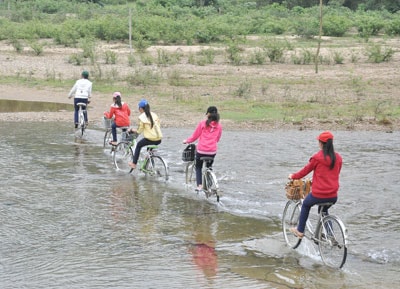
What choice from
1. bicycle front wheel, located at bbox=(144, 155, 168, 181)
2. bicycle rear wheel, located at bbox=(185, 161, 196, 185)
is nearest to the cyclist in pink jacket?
bicycle rear wheel, located at bbox=(185, 161, 196, 185)

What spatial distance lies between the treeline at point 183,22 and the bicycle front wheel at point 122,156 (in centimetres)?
2023

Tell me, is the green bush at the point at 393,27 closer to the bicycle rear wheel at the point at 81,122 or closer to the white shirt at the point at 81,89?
the white shirt at the point at 81,89

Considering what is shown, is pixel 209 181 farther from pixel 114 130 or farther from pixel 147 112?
pixel 114 130

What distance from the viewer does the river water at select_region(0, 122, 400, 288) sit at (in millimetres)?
8477

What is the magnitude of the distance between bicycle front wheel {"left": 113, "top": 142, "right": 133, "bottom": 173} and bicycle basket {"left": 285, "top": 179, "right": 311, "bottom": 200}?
245 inches

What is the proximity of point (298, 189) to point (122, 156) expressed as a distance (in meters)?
6.67

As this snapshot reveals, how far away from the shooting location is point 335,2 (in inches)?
2689

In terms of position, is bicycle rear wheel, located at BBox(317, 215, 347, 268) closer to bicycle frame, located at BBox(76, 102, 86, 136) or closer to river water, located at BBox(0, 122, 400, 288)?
river water, located at BBox(0, 122, 400, 288)

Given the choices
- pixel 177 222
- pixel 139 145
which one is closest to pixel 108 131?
pixel 139 145

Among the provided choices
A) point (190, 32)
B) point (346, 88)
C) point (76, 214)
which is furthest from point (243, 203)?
point (190, 32)

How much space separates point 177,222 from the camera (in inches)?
430

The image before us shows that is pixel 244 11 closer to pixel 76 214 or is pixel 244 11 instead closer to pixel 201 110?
pixel 201 110

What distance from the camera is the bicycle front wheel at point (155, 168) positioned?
14.1m

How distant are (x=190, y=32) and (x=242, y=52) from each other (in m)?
6.74
